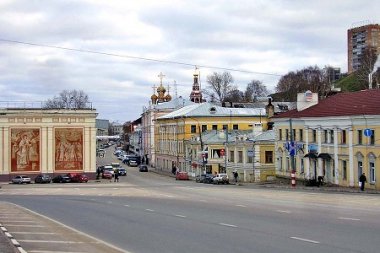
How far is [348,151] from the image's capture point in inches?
1848

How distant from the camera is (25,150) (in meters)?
77.1

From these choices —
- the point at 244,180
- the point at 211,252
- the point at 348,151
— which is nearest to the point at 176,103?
the point at 244,180

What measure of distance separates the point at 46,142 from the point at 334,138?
40.4 meters

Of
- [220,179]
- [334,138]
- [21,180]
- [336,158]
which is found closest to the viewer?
[336,158]

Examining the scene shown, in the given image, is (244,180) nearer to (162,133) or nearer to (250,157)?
(250,157)

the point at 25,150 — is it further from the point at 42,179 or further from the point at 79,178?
the point at 79,178

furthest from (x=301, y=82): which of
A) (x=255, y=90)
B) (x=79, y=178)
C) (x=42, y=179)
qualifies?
(x=42, y=179)

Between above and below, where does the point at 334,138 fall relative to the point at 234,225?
above

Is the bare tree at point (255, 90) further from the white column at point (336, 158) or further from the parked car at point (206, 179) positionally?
the white column at point (336, 158)

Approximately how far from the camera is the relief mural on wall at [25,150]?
252 ft

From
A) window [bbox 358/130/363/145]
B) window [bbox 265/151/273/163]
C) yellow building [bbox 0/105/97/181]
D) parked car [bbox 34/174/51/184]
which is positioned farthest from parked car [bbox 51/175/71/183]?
window [bbox 358/130/363/145]

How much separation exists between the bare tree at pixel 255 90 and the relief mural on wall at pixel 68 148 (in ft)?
322

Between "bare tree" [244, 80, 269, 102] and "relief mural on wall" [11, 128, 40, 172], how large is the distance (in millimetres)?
101030

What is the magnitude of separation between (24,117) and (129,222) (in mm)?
56337
